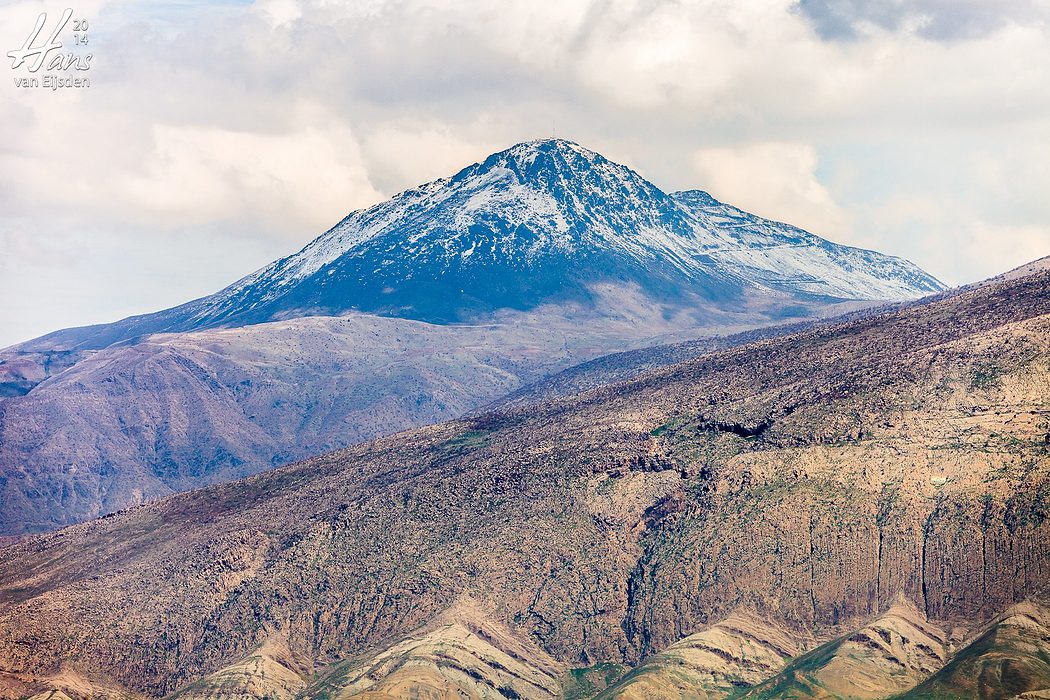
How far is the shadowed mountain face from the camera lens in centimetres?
13138

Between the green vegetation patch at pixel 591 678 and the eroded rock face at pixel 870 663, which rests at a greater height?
the eroded rock face at pixel 870 663

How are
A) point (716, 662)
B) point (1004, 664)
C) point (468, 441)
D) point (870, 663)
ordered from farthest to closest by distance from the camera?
1. point (468, 441)
2. point (716, 662)
3. point (870, 663)
4. point (1004, 664)

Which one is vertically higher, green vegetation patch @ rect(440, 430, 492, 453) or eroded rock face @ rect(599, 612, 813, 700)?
green vegetation patch @ rect(440, 430, 492, 453)

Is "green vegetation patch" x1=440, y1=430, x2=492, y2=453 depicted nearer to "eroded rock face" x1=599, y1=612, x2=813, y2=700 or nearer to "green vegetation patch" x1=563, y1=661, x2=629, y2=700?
"green vegetation patch" x1=563, y1=661, x2=629, y2=700

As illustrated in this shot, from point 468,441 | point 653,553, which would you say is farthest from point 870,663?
point 468,441

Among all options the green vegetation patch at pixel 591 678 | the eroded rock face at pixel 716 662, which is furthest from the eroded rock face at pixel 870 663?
the green vegetation patch at pixel 591 678

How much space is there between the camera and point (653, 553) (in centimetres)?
14900

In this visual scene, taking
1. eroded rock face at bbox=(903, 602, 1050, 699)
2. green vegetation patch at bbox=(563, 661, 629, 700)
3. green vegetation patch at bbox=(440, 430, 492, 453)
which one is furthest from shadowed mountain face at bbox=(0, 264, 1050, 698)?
green vegetation patch at bbox=(440, 430, 492, 453)

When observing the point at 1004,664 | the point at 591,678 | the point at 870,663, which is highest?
the point at 1004,664

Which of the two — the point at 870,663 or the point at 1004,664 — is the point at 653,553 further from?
the point at 1004,664

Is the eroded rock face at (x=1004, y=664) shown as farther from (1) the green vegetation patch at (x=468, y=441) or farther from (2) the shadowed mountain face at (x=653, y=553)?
(1) the green vegetation patch at (x=468, y=441)

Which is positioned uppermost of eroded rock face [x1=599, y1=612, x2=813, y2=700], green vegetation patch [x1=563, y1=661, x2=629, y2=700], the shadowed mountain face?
the shadowed mountain face

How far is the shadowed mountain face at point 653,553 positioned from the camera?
13138 centimetres

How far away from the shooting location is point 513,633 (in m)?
143
